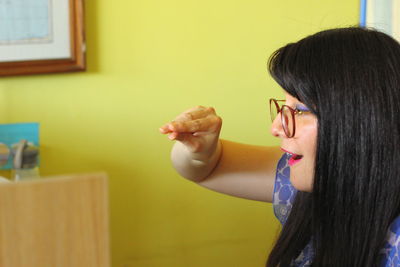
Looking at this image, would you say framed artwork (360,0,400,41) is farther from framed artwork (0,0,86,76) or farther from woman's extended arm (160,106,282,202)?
framed artwork (0,0,86,76)

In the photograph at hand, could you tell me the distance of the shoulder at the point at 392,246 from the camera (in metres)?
0.79

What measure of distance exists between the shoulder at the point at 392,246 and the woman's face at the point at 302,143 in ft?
0.48

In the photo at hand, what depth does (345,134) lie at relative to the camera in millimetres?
753

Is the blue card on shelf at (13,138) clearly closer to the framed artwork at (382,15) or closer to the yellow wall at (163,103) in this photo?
the yellow wall at (163,103)

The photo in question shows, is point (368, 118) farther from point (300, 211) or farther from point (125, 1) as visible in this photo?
point (125, 1)

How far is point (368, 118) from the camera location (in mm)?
745

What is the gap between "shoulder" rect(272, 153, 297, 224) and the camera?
Answer: 1.07 metres

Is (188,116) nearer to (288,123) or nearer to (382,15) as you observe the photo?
(288,123)

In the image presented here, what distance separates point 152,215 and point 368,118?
29.7 inches

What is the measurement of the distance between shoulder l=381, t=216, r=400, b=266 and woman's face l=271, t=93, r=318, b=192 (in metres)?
0.15

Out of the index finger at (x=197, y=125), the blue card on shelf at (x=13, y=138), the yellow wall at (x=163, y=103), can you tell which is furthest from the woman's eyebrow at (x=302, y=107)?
the blue card on shelf at (x=13, y=138)

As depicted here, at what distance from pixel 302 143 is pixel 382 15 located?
789mm

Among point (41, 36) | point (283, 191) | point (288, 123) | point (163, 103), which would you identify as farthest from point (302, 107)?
point (41, 36)

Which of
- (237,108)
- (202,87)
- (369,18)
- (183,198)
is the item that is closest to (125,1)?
(202,87)
